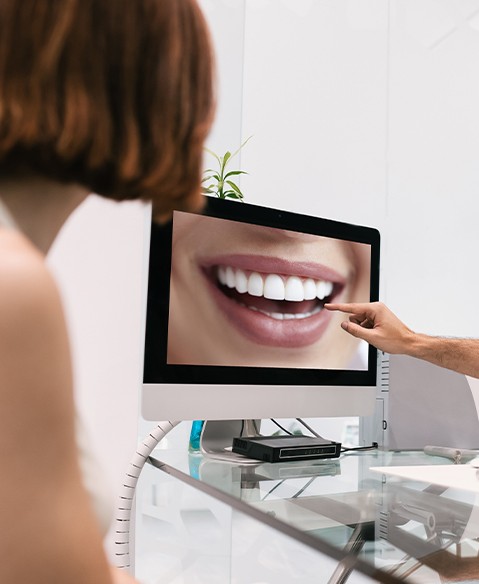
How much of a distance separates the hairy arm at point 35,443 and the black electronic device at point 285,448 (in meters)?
Result: 0.90

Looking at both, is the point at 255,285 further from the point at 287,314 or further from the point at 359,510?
the point at 359,510

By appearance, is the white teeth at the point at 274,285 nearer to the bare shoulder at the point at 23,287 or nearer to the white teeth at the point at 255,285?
the white teeth at the point at 255,285

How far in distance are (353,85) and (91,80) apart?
257 cm

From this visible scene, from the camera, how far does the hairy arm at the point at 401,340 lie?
1.33 metres

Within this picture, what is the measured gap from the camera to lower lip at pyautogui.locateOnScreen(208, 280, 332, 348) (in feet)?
4.04

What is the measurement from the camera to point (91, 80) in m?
0.41

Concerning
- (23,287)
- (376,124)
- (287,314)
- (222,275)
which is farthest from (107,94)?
(376,124)

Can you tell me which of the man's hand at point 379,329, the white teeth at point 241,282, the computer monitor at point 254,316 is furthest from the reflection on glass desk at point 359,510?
the white teeth at point 241,282

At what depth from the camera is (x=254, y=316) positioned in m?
1.27

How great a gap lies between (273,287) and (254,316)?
3.1 inches

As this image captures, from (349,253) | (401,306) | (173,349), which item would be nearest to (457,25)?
Result: (401,306)

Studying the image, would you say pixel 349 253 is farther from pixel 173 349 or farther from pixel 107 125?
pixel 107 125

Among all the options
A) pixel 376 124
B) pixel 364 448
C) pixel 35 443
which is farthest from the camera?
pixel 376 124

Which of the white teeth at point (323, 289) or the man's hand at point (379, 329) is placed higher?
the white teeth at point (323, 289)
